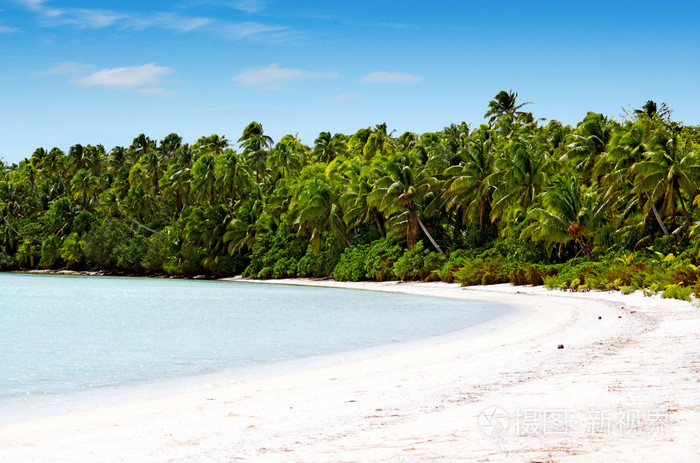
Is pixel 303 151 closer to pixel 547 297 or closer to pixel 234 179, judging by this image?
pixel 234 179

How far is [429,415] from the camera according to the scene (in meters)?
6.48

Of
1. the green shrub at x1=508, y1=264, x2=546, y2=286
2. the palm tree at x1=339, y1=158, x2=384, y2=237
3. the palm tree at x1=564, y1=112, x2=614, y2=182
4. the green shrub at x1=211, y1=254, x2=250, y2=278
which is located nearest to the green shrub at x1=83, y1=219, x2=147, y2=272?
the green shrub at x1=211, y1=254, x2=250, y2=278

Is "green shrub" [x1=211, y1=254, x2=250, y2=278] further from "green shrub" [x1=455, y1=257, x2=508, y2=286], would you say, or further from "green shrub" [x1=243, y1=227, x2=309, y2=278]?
"green shrub" [x1=455, y1=257, x2=508, y2=286]

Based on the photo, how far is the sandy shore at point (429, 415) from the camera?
514cm

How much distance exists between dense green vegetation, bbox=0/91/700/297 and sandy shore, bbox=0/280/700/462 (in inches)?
547

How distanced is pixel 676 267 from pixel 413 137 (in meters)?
49.1

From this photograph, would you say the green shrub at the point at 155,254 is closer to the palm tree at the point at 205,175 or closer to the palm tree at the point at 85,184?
the palm tree at the point at 205,175

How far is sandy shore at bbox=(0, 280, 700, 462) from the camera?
5.14 m

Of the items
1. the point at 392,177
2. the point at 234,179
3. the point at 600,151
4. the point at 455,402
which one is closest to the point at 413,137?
the point at 234,179

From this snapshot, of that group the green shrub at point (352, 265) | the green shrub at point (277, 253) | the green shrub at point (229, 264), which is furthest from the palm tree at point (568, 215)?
the green shrub at point (229, 264)

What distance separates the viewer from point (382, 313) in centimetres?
2352

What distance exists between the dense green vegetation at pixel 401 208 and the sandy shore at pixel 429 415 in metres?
13.9

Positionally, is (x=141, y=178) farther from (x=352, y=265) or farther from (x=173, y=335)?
(x=173, y=335)

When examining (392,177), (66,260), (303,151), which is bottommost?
(66,260)
